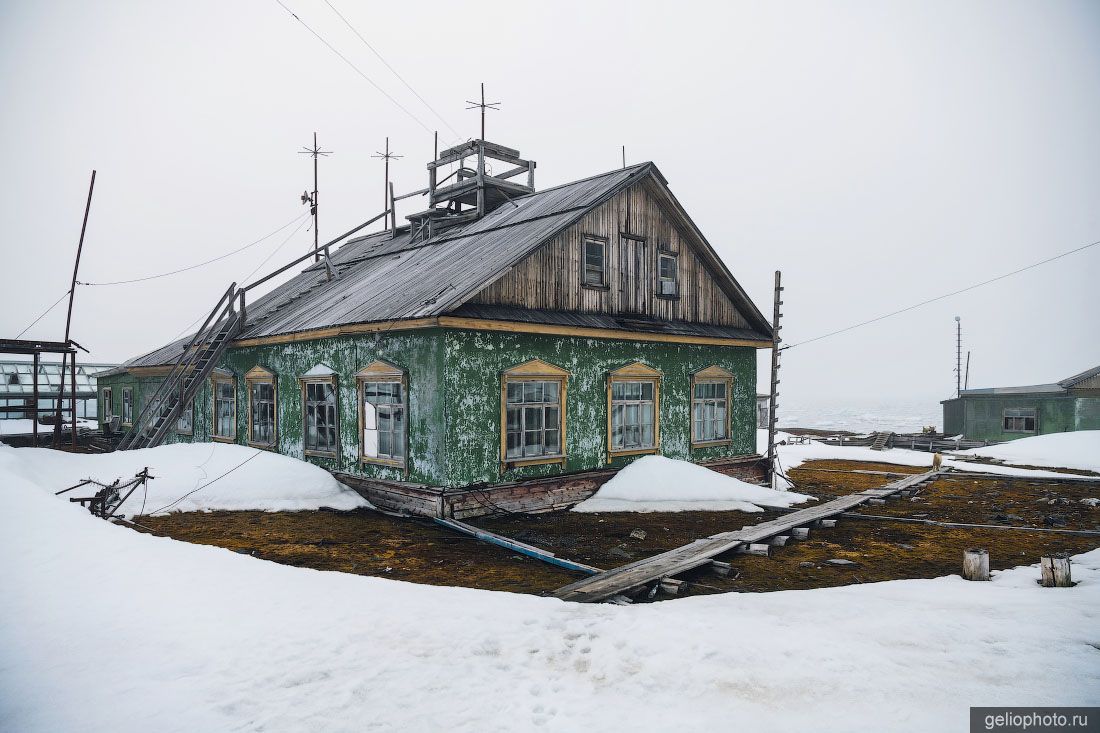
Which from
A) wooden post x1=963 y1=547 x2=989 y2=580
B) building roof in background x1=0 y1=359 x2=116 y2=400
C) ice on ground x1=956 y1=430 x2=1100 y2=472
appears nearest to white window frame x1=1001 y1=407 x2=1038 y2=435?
ice on ground x1=956 y1=430 x2=1100 y2=472

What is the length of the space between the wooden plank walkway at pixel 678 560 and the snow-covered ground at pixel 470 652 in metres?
0.55

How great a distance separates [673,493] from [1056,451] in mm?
21796

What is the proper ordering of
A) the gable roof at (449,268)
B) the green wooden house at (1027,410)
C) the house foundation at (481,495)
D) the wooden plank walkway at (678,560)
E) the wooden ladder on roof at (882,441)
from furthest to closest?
the wooden ladder on roof at (882,441), the green wooden house at (1027,410), the gable roof at (449,268), the house foundation at (481,495), the wooden plank walkway at (678,560)

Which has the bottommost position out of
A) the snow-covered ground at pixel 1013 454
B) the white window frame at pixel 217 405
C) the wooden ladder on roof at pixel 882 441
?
the wooden ladder on roof at pixel 882 441

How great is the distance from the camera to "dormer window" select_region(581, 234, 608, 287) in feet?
47.1

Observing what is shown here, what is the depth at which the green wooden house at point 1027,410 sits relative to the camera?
31578 millimetres

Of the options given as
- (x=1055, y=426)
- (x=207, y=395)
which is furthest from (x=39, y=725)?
(x=1055, y=426)

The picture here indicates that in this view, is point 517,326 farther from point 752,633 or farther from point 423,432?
point 752,633

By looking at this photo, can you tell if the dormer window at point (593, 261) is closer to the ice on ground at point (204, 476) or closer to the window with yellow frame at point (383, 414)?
the window with yellow frame at point (383, 414)

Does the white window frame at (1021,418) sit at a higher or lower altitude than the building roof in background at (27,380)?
lower

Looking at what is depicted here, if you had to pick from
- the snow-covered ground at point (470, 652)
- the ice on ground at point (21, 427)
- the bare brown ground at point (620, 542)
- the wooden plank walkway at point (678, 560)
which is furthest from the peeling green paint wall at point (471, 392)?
the ice on ground at point (21, 427)

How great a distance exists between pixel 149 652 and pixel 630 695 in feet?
12.5

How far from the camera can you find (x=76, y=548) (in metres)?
6.48

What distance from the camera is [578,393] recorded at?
1380 cm
